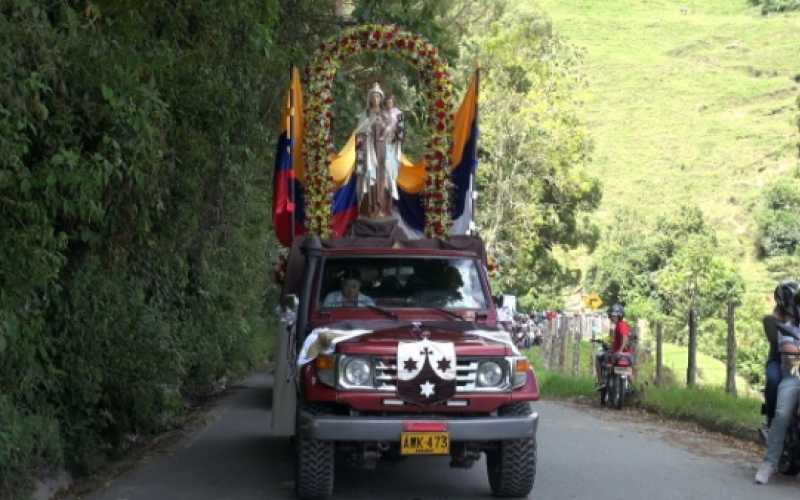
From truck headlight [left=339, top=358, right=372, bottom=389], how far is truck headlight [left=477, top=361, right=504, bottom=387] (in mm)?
925

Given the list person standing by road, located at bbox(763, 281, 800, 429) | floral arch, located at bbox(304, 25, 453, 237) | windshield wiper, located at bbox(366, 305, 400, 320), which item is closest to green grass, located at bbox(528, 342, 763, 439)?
person standing by road, located at bbox(763, 281, 800, 429)

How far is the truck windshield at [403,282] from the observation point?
1110 centimetres

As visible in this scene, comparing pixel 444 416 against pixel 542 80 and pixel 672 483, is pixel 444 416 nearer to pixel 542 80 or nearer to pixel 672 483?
pixel 672 483

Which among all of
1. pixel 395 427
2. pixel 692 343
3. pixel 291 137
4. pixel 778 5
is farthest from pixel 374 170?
pixel 778 5

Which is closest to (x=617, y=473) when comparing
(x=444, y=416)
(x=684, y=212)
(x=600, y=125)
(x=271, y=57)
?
(x=444, y=416)

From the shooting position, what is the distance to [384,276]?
11.3 meters

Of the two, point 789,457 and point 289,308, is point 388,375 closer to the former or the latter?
point 289,308

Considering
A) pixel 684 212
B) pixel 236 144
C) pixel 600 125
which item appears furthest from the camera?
pixel 600 125

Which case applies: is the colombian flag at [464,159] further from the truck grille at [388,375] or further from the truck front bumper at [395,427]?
the truck front bumper at [395,427]

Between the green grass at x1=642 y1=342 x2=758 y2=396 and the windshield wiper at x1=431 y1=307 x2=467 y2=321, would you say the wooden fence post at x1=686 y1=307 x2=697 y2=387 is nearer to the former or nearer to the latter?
the windshield wiper at x1=431 y1=307 x2=467 y2=321

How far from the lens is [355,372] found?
9.46 metres

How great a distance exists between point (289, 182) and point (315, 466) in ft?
14.8

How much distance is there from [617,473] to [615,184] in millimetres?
90074

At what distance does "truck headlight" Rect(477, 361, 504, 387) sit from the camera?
9656 mm
